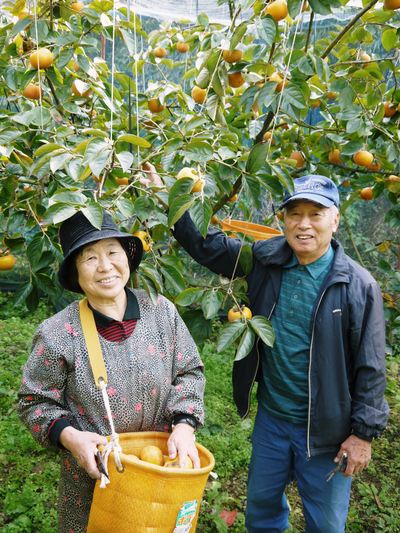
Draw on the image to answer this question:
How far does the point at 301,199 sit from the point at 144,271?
0.45m

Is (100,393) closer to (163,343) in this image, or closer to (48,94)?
(163,343)

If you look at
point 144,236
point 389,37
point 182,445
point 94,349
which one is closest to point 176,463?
point 182,445

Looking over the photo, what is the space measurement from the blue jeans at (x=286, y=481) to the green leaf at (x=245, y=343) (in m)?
0.32

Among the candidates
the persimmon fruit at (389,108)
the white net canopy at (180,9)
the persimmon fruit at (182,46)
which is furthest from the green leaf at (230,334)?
the white net canopy at (180,9)

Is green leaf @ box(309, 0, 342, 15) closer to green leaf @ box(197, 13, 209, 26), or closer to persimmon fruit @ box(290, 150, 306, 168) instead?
green leaf @ box(197, 13, 209, 26)

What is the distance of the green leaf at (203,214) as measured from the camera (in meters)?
1.25

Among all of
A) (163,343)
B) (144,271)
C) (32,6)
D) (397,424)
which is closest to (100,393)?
(163,343)

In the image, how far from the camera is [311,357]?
1424 mm

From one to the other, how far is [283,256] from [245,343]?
0.30 m

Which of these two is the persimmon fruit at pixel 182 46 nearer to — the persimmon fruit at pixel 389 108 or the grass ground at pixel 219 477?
the persimmon fruit at pixel 389 108

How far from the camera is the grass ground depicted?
208cm

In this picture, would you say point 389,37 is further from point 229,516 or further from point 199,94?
point 229,516

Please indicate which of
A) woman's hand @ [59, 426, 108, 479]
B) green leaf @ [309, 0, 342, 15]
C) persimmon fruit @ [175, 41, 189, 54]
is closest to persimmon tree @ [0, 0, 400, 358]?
green leaf @ [309, 0, 342, 15]

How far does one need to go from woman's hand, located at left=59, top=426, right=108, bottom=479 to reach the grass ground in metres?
1.11
